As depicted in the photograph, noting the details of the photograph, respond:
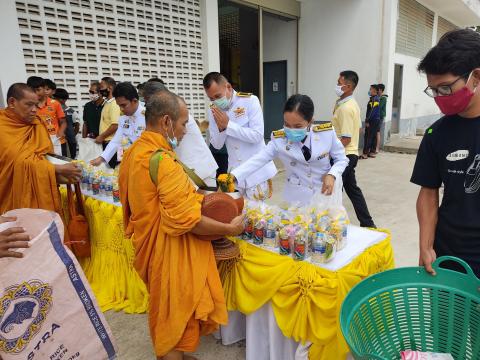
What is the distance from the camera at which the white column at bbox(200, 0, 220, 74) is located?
648 centimetres

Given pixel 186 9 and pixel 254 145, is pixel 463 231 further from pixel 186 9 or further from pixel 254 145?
pixel 186 9

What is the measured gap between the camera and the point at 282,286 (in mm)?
1771

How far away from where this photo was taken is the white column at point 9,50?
417cm

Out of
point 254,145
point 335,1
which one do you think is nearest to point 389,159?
point 335,1

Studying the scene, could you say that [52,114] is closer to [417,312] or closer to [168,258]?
[168,258]

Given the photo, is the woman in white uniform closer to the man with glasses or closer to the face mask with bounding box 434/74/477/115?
the face mask with bounding box 434/74/477/115

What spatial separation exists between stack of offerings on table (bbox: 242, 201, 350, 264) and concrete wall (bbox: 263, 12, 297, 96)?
8.33 metres

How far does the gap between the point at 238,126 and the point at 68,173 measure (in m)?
1.44

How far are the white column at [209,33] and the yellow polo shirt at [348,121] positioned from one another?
3492 mm

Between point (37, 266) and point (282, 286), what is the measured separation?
1107 millimetres

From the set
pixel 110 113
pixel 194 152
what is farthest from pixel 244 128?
pixel 110 113

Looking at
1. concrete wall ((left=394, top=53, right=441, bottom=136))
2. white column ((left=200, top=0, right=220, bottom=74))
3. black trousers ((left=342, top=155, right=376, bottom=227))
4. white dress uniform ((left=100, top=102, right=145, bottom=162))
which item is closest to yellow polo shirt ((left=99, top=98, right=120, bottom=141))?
white dress uniform ((left=100, top=102, right=145, bottom=162))

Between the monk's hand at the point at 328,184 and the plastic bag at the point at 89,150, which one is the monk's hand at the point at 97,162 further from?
the monk's hand at the point at 328,184

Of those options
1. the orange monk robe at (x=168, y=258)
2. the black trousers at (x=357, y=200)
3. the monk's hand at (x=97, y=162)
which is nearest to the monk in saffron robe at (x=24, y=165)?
the monk's hand at (x=97, y=162)
